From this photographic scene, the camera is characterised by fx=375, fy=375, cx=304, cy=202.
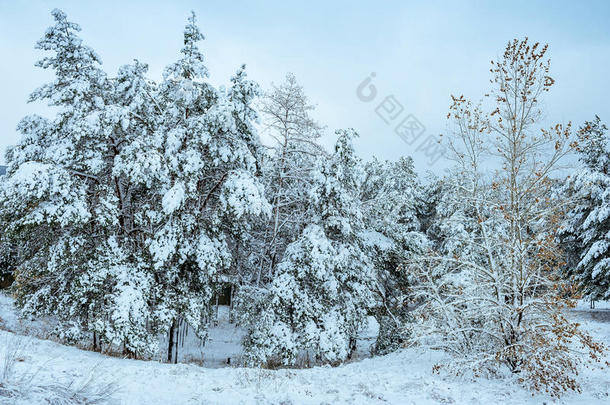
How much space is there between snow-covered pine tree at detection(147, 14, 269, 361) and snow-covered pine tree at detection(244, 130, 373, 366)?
74.4 inches

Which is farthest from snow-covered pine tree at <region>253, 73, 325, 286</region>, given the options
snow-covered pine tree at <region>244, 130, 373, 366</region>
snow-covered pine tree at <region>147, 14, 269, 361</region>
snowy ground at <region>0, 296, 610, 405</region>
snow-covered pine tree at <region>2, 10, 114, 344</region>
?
snowy ground at <region>0, 296, 610, 405</region>

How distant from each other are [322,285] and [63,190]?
316 inches

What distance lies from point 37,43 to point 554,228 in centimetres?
1458

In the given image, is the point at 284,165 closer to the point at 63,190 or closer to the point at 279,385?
the point at 63,190

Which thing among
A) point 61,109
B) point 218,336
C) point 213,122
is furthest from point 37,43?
point 218,336

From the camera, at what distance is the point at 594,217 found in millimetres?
17625

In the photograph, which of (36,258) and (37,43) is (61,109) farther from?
(36,258)

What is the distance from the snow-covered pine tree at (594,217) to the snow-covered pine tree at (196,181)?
565 inches

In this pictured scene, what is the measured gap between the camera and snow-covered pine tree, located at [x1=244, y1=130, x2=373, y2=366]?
38.6ft

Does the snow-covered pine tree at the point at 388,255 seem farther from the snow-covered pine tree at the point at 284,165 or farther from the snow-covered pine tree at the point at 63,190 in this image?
the snow-covered pine tree at the point at 63,190

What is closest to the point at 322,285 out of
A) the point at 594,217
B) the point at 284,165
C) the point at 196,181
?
the point at 284,165

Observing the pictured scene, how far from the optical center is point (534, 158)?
8.31 meters

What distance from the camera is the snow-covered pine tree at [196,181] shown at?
1082cm

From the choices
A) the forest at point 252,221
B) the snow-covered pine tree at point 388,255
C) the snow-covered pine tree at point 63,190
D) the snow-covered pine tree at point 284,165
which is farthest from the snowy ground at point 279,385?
the snow-covered pine tree at point 388,255
